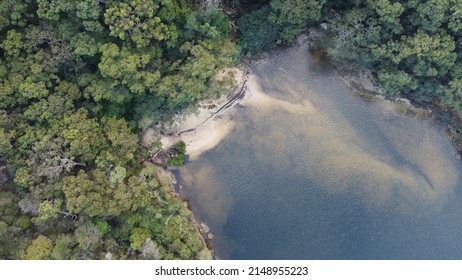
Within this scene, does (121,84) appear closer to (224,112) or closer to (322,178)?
(224,112)

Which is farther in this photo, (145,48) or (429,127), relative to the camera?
(429,127)

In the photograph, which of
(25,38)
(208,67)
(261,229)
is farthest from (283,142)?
(25,38)

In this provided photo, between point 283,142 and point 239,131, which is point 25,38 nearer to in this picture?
point 239,131

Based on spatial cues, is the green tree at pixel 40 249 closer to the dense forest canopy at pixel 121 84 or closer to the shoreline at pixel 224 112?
the dense forest canopy at pixel 121 84

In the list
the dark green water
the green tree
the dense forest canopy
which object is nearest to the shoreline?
the dark green water

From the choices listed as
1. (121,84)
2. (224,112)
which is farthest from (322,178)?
(121,84)
